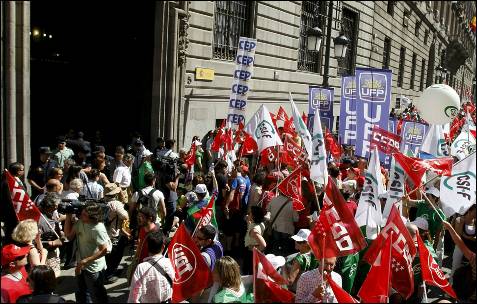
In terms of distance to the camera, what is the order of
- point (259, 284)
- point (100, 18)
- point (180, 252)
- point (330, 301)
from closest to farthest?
point (259, 284) → point (330, 301) → point (180, 252) → point (100, 18)

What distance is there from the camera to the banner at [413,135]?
9297 mm

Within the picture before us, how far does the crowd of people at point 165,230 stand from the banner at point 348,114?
2.28 ft

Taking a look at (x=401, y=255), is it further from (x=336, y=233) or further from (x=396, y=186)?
(x=396, y=186)

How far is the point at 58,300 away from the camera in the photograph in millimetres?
3562

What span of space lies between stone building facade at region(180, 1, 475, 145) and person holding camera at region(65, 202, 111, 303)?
28.7ft

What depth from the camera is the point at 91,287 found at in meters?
5.16

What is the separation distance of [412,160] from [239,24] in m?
10.6

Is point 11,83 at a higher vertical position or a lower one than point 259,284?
higher

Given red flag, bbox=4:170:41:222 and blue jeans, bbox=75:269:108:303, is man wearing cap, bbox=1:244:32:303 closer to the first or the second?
blue jeans, bbox=75:269:108:303

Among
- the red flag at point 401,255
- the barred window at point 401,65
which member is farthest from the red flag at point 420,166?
the barred window at point 401,65

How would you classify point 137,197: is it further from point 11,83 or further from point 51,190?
point 11,83

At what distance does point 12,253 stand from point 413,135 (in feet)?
24.6

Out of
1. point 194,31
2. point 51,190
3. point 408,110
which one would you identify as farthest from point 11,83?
point 408,110

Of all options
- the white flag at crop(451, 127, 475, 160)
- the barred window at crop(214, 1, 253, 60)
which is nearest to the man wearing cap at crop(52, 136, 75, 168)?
the barred window at crop(214, 1, 253, 60)
